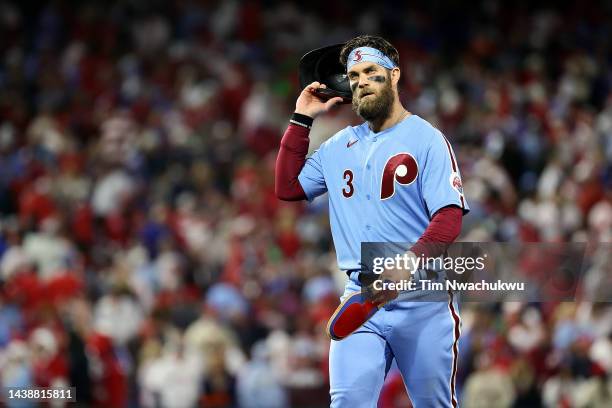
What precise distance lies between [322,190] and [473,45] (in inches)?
443

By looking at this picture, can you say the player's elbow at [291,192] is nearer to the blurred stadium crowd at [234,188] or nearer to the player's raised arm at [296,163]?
the player's raised arm at [296,163]

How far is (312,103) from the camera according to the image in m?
5.16

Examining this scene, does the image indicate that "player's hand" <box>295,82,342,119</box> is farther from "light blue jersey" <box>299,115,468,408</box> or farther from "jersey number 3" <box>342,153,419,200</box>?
"jersey number 3" <box>342,153,419,200</box>

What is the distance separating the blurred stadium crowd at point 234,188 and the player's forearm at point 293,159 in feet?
13.9

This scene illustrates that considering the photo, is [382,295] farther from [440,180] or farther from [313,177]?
[313,177]

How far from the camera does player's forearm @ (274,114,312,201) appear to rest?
5.07 m

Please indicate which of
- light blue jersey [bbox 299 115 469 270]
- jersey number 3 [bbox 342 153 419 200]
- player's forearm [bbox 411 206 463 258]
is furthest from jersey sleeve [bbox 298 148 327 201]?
player's forearm [bbox 411 206 463 258]

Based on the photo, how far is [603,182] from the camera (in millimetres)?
11867

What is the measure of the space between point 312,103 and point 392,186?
645 mm

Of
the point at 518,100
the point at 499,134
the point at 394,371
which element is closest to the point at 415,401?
the point at 394,371

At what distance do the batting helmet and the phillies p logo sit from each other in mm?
507

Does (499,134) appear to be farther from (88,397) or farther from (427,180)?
(427,180)

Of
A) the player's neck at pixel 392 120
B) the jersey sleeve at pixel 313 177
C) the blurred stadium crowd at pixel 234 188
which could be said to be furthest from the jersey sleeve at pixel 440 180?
the blurred stadium crowd at pixel 234 188

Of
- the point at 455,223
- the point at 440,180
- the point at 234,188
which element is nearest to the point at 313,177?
the point at 440,180
